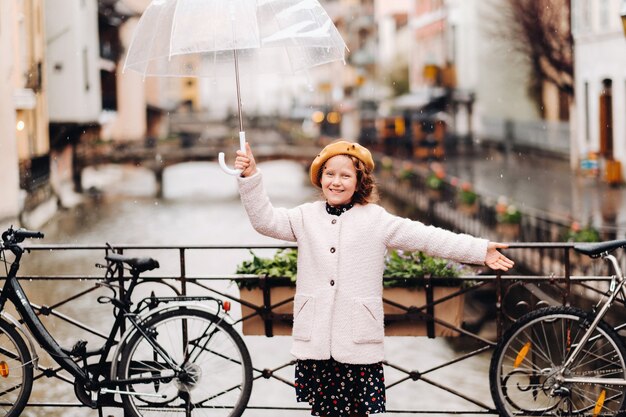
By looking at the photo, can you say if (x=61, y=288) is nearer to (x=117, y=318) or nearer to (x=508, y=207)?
(x=117, y=318)

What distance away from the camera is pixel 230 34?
369cm

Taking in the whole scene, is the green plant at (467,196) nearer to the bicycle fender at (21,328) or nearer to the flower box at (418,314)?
the flower box at (418,314)

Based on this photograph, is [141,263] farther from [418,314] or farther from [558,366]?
[558,366]

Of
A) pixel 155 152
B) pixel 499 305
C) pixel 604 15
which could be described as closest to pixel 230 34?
pixel 499 305

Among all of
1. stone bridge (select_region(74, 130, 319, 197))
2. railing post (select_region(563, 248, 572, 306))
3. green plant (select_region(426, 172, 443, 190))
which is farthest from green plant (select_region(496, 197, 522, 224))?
railing post (select_region(563, 248, 572, 306))

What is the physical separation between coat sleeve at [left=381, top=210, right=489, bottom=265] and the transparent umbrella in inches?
24.4

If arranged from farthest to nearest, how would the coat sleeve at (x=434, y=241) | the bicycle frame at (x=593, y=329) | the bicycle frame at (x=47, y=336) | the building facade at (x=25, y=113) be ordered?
the building facade at (x=25, y=113) < the bicycle frame at (x=47, y=336) < the bicycle frame at (x=593, y=329) < the coat sleeve at (x=434, y=241)

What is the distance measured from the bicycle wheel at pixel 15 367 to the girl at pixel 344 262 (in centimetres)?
127

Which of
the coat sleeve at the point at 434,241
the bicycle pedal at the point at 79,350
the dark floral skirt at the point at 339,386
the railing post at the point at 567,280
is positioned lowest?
the dark floral skirt at the point at 339,386

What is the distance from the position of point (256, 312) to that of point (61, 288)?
2499mm

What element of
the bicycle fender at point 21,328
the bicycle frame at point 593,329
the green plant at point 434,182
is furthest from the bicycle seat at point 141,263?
the green plant at point 434,182

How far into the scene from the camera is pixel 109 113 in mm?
7473

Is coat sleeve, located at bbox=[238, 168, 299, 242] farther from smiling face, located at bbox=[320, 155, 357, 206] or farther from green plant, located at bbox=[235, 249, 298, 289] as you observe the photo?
green plant, located at bbox=[235, 249, 298, 289]

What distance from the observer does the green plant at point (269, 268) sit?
4.70m
